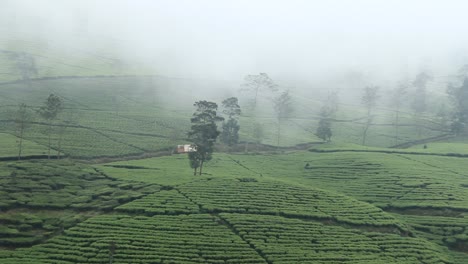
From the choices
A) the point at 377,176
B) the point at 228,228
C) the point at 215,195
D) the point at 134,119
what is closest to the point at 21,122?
the point at 134,119

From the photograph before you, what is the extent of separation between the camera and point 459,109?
146750 millimetres

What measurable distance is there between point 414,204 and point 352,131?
6902cm

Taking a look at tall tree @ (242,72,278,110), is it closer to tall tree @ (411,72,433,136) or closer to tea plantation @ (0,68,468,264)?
tea plantation @ (0,68,468,264)

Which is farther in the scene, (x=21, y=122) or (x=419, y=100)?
(x=419, y=100)

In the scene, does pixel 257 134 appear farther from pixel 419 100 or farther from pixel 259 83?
pixel 419 100

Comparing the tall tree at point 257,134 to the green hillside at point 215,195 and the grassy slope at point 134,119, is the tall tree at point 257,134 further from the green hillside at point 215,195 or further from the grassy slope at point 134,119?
the grassy slope at point 134,119

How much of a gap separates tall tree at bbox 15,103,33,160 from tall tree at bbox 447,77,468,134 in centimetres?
11330

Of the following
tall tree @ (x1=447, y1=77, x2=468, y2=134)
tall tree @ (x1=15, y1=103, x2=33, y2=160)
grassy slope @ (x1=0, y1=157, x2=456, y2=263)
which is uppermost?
tall tree @ (x1=447, y1=77, x2=468, y2=134)

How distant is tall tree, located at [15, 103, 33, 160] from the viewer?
86.4 m

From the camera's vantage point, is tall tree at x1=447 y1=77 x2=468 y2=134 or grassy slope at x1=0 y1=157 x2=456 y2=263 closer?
grassy slope at x1=0 y1=157 x2=456 y2=263

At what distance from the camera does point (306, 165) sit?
318 ft

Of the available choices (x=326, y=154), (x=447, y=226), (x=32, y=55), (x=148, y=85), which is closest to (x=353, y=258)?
(x=447, y=226)

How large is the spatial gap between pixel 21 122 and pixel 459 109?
12657cm

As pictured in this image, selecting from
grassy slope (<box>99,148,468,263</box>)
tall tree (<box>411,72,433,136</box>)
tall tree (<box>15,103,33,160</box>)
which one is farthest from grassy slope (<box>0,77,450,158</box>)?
grassy slope (<box>99,148,468,263</box>)
